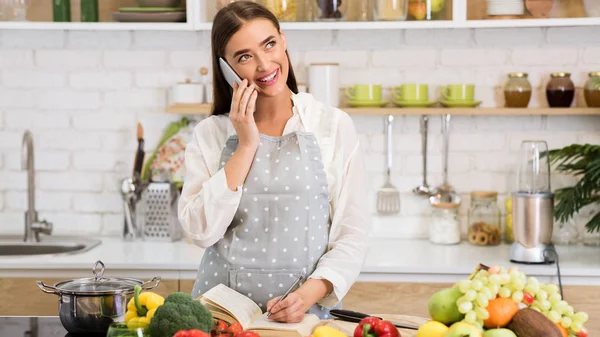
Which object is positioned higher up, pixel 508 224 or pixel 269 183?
pixel 269 183

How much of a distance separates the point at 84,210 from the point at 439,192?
1619 mm

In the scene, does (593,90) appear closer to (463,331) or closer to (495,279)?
(495,279)

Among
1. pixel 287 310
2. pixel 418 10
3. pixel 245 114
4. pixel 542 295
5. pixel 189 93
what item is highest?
pixel 418 10

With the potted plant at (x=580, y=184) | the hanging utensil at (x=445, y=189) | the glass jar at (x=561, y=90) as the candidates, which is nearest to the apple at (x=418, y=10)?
the hanging utensil at (x=445, y=189)

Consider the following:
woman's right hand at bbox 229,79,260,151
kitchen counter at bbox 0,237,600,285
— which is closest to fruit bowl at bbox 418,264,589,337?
woman's right hand at bbox 229,79,260,151

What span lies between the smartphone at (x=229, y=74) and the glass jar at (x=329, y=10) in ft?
4.12

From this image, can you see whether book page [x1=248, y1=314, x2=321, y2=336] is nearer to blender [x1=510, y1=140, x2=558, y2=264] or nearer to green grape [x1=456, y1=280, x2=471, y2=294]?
green grape [x1=456, y1=280, x2=471, y2=294]

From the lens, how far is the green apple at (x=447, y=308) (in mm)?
1688

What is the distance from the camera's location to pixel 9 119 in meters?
3.99

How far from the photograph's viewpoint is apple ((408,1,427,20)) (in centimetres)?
351

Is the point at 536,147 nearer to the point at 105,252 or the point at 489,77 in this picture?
the point at 489,77

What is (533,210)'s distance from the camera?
335 centimetres

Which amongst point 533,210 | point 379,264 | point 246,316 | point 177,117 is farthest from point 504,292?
point 177,117

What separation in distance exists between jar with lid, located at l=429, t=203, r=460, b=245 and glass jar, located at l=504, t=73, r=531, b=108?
51 cm
